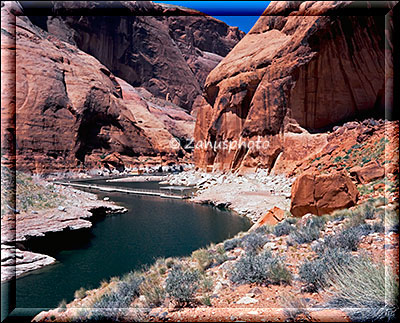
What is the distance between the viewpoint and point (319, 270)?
3264mm

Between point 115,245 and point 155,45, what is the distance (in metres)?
76.0

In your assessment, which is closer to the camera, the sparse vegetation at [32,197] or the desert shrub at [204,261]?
the desert shrub at [204,261]

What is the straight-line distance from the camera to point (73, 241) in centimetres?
982

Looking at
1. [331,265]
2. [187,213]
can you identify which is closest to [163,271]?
[331,265]

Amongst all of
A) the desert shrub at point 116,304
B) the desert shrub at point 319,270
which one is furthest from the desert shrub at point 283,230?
the desert shrub at point 116,304

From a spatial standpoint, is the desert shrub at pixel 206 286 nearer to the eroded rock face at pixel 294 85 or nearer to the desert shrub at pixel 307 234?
the desert shrub at pixel 307 234

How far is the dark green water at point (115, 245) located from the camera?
610 centimetres

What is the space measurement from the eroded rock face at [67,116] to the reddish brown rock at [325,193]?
31720 mm

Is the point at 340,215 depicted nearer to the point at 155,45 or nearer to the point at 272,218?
the point at 272,218

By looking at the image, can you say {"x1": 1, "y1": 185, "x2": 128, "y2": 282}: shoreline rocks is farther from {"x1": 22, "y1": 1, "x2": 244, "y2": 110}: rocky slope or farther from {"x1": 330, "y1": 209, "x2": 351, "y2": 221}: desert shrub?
{"x1": 22, "y1": 1, "x2": 244, "y2": 110}: rocky slope

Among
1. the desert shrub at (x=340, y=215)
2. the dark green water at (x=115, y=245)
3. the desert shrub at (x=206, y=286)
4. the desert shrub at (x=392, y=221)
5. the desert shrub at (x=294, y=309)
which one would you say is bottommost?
the dark green water at (x=115, y=245)

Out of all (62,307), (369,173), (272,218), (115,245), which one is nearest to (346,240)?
(272,218)

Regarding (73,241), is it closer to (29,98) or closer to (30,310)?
(30,310)

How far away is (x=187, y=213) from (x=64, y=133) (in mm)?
27545
